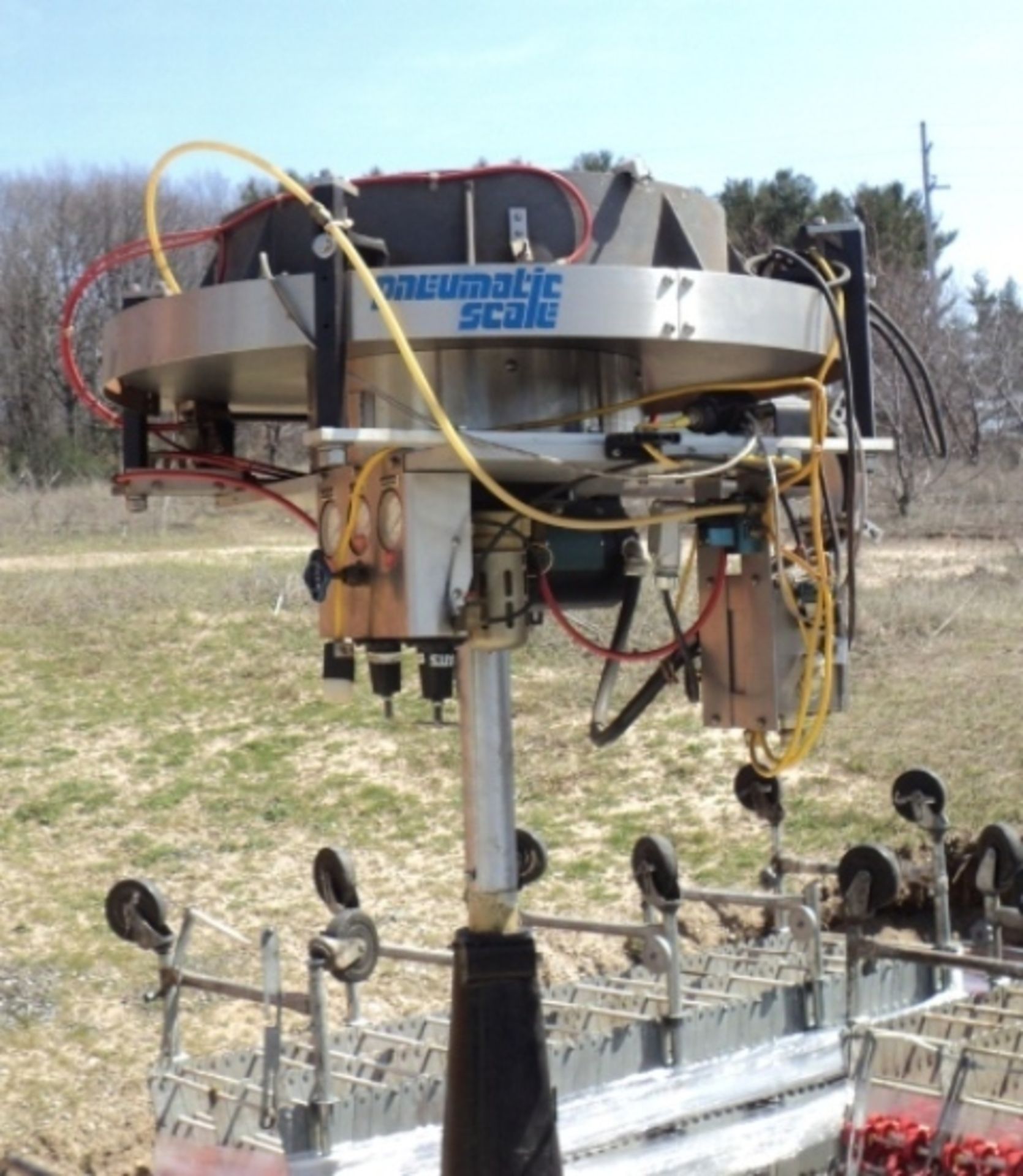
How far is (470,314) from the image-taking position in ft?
9.28

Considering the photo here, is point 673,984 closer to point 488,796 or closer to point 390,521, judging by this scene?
point 488,796

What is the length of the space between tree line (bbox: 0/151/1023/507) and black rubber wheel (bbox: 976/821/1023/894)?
15.4 meters

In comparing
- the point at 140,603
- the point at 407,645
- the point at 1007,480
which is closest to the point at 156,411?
the point at 407,645

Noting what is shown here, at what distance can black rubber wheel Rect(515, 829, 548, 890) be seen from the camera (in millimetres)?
4973

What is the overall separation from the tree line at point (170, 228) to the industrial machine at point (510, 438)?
674 inches

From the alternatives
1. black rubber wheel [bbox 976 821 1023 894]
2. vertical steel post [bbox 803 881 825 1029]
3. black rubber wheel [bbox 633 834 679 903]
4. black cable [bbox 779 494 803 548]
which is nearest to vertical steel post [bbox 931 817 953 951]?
black rubber wheel [bbox 976 821 1023 894]

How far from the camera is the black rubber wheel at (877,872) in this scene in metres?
4.21

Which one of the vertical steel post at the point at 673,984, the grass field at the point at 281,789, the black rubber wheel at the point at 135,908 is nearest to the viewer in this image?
the black rubber wheel at the point at 135,908

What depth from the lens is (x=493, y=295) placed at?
9.25 feet

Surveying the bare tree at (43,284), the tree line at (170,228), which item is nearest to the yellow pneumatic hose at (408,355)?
the tree line at (170,228)

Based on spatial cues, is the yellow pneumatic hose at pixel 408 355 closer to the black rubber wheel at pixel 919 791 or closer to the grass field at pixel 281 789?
the black rubber wheel at pixel 919 791

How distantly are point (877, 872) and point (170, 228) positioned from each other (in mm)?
19108

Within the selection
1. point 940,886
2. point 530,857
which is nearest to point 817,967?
point 940,886

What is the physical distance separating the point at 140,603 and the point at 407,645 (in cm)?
1021
